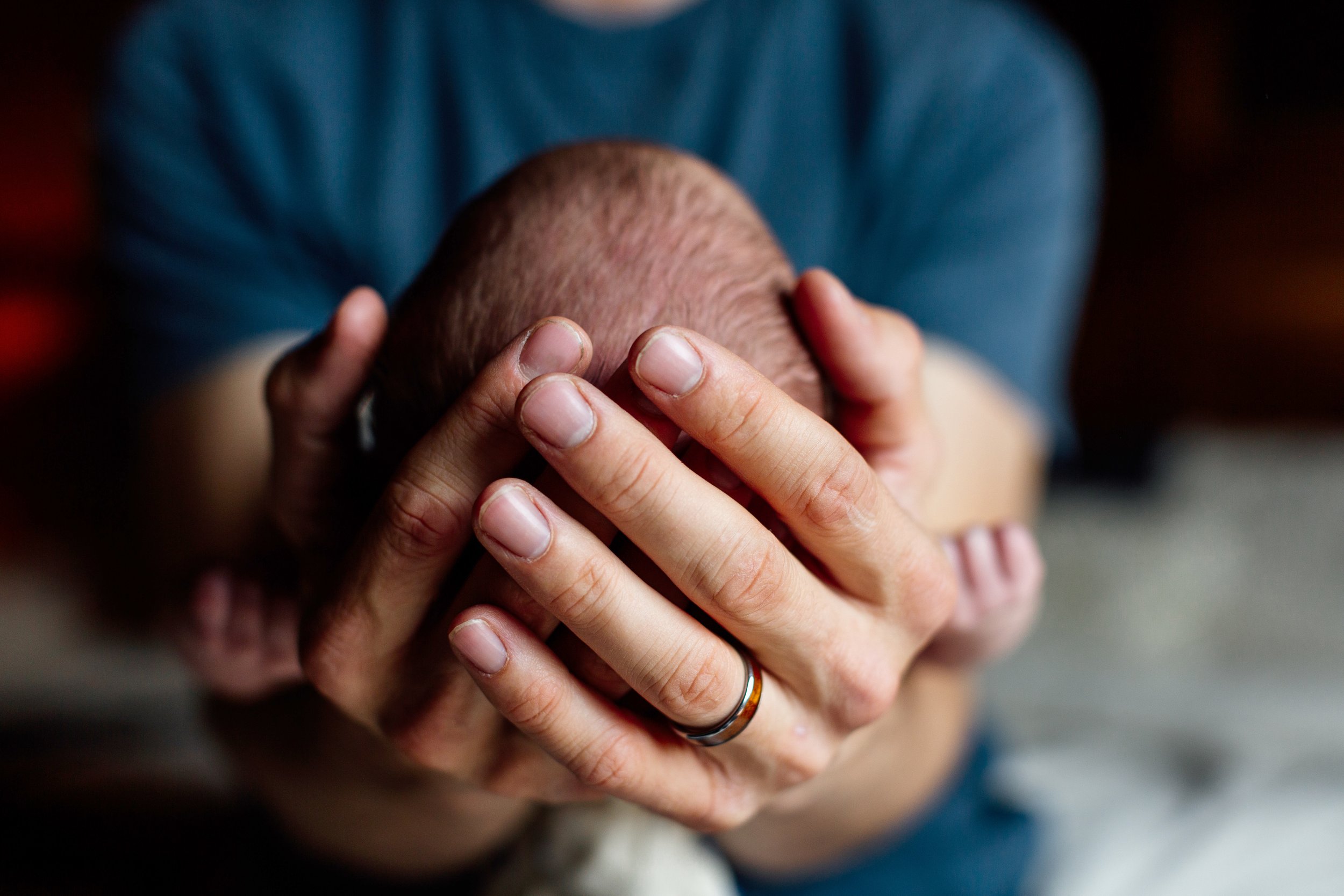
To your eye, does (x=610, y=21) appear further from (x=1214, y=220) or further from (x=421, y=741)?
(x=1214, y=220)

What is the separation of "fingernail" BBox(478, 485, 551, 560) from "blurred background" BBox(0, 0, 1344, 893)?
620 mm

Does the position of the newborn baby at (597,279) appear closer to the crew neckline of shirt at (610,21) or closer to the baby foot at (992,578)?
the baby foot at (992,578)

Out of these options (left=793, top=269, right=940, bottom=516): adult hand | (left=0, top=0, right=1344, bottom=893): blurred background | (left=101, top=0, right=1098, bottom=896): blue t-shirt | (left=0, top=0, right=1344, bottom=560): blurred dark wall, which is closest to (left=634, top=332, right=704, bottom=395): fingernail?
(left=793, top=269, right=940, bottom=516): adult hand

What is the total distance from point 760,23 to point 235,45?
20.3 inches

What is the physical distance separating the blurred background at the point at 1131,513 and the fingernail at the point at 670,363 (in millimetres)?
691

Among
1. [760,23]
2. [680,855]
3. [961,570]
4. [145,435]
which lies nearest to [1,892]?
[145,435]

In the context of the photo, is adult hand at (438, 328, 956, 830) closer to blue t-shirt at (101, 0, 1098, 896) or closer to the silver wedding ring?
the silver wedding ring

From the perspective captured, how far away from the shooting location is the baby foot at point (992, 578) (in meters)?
0.63

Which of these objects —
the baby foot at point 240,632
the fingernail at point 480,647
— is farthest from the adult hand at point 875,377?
the baby foot at point 240,632

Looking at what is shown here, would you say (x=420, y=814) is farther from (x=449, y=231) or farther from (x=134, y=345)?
(x=134, y=345)

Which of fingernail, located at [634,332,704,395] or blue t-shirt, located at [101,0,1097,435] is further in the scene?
blue t-shirt, located at [101,0,1097,435]

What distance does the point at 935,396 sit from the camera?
85cm

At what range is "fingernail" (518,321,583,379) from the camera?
0.43m

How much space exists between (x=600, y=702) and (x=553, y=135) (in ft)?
→ 2.17
